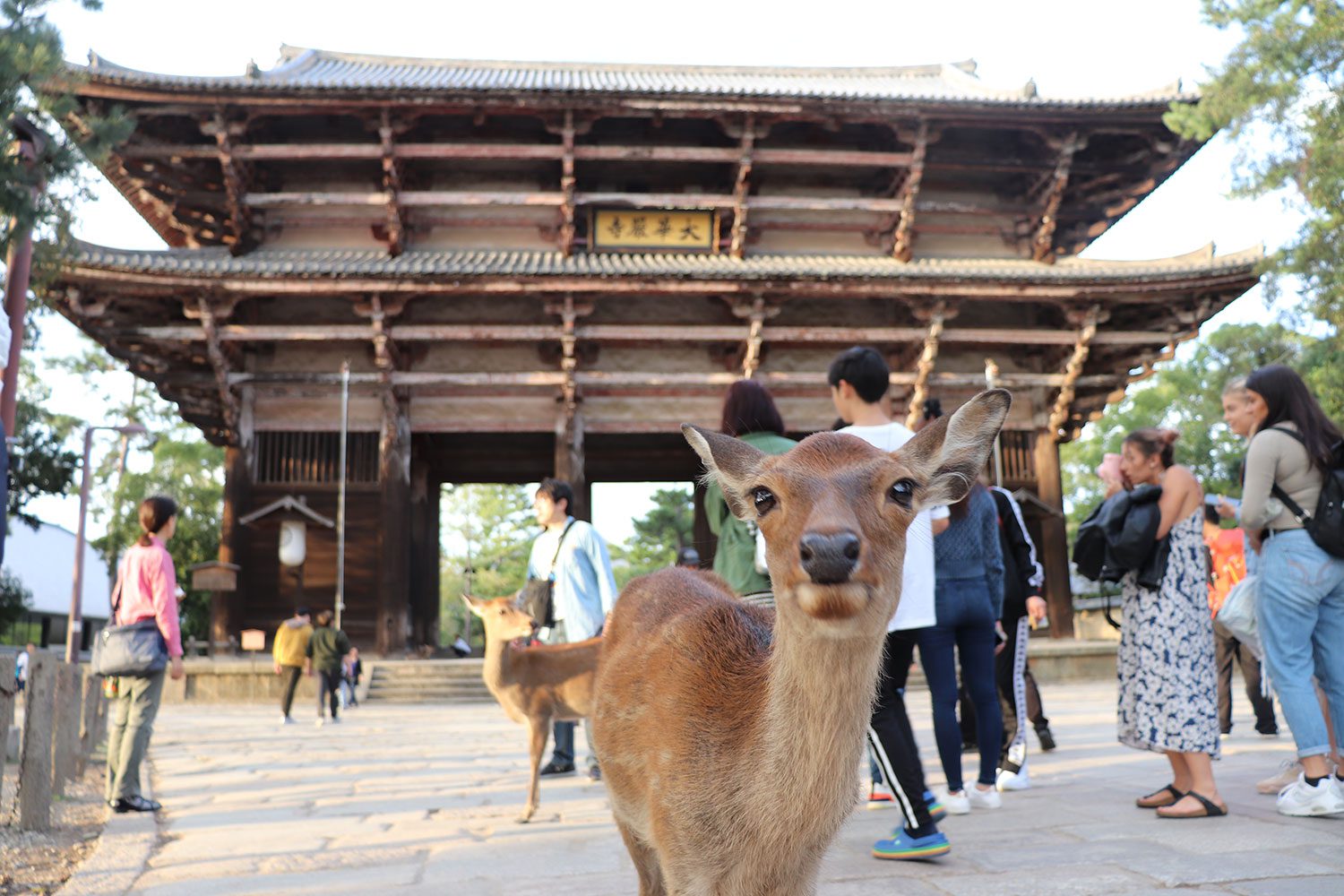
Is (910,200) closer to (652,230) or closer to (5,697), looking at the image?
(652,230)

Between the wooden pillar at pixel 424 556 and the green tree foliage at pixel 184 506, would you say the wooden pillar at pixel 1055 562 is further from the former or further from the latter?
the green tree foliage at pixel 184 506

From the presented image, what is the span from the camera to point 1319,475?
448 cm

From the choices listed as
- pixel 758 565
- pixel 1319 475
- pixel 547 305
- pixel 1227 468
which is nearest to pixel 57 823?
pixel 758 565

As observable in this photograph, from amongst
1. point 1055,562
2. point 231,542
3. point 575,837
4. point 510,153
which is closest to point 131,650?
point 575,837

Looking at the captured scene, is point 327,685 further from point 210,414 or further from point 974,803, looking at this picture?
point 974,803

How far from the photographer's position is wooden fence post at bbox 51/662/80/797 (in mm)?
6235

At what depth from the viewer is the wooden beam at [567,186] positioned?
608 inches

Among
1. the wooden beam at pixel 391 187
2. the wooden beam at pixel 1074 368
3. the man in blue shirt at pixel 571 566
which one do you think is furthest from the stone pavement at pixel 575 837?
the wooden beam at pixel 391 187

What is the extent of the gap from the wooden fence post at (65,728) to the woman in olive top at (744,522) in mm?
4366

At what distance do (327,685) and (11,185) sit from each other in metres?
8.21

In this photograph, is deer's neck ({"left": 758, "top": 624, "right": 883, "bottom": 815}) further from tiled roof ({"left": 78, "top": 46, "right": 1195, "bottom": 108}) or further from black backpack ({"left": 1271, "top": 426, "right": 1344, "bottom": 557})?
tiled roof ({"left": 78, "top": 46, "right": 1195, "bottom": 108})

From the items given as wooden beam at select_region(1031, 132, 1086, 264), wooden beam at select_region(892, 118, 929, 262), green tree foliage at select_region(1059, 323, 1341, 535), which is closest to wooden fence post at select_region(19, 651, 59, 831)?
wooden beam at select_region(892, 118, 929, 262)

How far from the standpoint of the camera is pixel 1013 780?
5.61 m

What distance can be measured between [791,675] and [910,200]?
15.0 m
